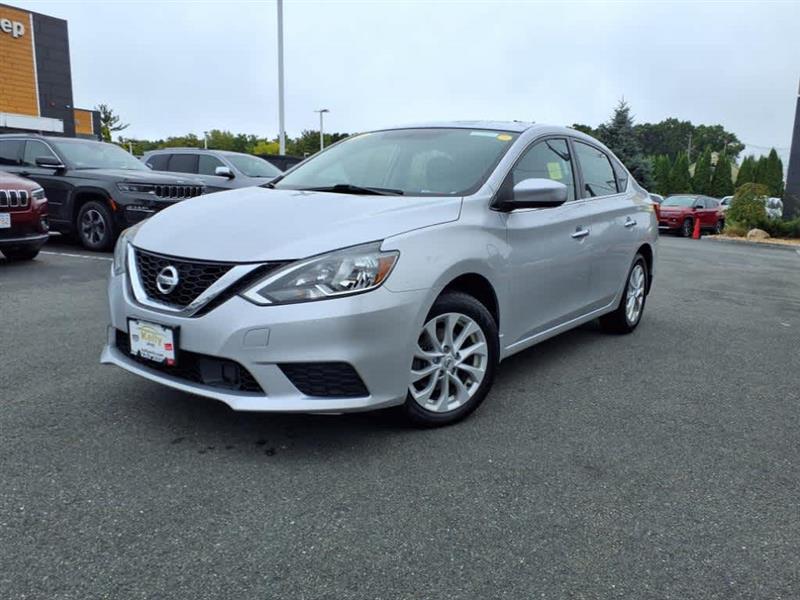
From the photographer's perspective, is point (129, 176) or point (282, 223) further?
point (129, 176)

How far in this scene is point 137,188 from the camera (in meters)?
9.40

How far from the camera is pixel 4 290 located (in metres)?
6.61

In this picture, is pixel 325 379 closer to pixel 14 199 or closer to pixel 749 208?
pixel 14 199

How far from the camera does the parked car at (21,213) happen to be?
762 cm

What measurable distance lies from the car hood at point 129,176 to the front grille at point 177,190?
64 millimetres

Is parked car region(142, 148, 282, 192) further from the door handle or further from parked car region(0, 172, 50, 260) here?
the door handle

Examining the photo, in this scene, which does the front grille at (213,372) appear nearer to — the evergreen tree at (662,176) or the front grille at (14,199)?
the front grille at (14,199)

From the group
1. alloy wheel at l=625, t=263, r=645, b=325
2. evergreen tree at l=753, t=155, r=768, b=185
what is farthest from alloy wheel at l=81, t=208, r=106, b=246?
evergreen tree at l=753, t=155, r=768, b=185

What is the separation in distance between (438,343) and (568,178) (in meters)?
1.98

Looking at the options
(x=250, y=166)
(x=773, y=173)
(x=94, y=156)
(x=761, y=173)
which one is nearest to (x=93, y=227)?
(x=94, y=156)

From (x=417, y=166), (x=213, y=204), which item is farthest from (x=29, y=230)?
(x=417, y=166)

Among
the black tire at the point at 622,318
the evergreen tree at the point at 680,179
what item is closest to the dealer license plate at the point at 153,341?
the black tire at the point at 622,318

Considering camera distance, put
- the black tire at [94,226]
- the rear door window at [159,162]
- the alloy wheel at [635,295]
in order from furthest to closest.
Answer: the rear door window at [159,162] → the black tire at [94,226] → the alloy wheel at [635,295]

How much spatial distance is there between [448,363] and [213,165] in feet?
35.7
